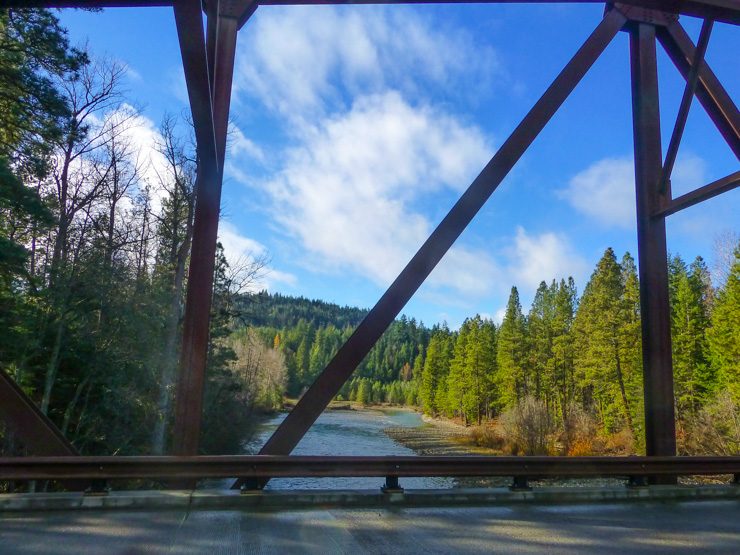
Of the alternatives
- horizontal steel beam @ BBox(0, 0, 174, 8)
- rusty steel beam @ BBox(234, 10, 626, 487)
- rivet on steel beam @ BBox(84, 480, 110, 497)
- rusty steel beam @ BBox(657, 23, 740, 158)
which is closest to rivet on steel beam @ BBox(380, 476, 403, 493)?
rusty steel beam @ BBox(234, 10, 626, 487)

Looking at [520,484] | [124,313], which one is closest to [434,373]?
[124,313]

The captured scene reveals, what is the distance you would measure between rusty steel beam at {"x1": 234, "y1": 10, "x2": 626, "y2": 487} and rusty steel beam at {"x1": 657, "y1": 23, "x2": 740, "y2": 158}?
0.97 meters

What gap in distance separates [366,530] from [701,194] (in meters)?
5.39

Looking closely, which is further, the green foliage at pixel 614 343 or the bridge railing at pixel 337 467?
the green foliage at pixel 614 343

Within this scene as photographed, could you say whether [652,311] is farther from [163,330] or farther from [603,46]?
[163,330]

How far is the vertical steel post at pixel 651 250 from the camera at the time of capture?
5.95 meters

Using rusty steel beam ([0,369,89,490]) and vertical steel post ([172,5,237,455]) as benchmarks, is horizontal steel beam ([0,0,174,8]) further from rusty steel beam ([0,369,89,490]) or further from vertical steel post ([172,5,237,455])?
rusty steel beam ([0,369,89,490])

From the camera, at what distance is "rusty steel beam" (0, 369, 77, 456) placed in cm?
420

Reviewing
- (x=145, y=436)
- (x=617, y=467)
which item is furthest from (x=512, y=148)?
(x=145, y=436)

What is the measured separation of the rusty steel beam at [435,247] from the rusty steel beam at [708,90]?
970mm

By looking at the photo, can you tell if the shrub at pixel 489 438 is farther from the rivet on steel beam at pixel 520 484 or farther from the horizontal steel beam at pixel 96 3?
the horizontal steel beam at pixel 96 3

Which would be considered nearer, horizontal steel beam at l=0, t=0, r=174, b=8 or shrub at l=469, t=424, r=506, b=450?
horizontal steel beam at l=0, t=0, r=174, b=8

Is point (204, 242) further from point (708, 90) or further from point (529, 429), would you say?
point (529, 429)

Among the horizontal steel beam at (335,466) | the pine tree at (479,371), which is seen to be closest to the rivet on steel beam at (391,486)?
the horizontal steel beam at (335,466)
